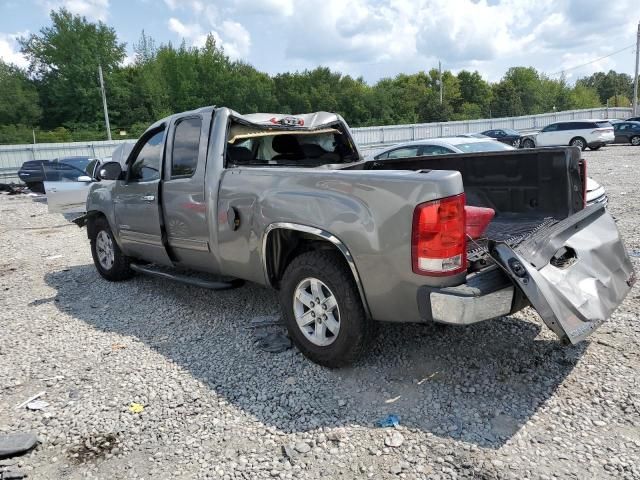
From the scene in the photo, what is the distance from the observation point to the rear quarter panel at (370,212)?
3.00 meters

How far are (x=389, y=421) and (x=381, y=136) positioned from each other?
3481 centimetres

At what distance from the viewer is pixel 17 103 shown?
177 feet

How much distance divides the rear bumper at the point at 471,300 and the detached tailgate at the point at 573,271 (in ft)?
0.47

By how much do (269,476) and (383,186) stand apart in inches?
69.8

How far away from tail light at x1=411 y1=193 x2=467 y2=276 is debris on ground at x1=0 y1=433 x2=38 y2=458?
2542 millimetres

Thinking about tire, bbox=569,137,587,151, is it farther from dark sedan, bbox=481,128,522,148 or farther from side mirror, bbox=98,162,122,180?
side mirror, bbox=98,162,122,180

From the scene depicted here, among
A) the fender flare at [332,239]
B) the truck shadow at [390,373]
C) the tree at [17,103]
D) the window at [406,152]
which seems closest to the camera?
the truck shadow at [390,373]

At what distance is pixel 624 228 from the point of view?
7594 millimetres

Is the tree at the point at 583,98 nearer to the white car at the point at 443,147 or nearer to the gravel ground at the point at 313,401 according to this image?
the white car at the point at 443,147

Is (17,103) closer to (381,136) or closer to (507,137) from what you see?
(381,136)

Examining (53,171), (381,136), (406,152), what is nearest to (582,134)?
(381,136)

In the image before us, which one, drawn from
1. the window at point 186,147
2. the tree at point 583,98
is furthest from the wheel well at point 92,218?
the tree at point 583,98

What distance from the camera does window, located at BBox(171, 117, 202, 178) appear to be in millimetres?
4656

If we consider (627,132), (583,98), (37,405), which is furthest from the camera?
(583,98)
